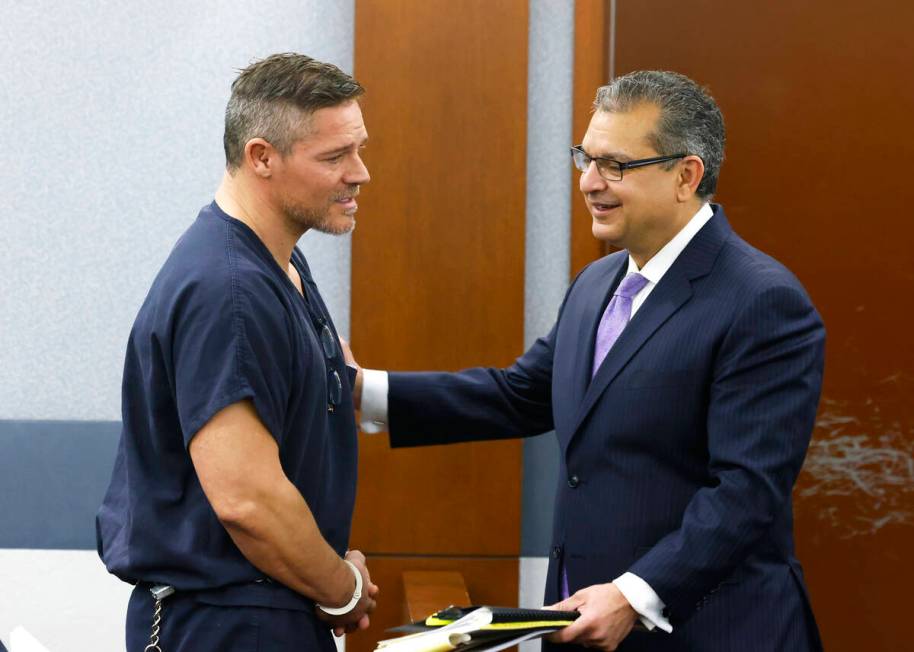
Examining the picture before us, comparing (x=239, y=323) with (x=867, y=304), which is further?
(x=867, y=304)

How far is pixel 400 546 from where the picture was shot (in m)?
3.20

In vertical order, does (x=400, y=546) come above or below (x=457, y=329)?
below

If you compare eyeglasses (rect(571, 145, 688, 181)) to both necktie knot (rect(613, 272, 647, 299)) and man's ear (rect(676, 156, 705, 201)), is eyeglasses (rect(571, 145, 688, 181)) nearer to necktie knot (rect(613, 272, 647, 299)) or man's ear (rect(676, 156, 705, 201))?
man's ear (rect(676, 156, 705, 201))

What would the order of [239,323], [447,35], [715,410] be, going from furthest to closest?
[447,35], [715,410], [239,323]

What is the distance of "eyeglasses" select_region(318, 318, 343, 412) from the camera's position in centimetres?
204

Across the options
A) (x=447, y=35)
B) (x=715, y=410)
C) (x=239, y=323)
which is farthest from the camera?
(x=447, y=35)

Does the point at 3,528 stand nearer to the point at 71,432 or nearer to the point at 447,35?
the point at 71,432

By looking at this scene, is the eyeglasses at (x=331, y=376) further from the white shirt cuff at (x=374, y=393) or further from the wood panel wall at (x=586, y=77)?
the wood panel wall at (x=586, y=77)

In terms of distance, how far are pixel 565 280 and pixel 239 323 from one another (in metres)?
1.56

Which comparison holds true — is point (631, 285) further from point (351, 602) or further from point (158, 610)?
point (158, 610)

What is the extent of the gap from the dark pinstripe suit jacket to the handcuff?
0.42 m

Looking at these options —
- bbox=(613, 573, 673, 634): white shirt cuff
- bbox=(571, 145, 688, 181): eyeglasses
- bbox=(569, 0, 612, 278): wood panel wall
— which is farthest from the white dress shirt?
bbox=(569, 0, 612, 278): wood panel wall

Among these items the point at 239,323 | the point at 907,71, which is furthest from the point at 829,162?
the point at 239,323

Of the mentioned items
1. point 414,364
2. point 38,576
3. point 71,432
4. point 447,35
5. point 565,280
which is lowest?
point 38,576
